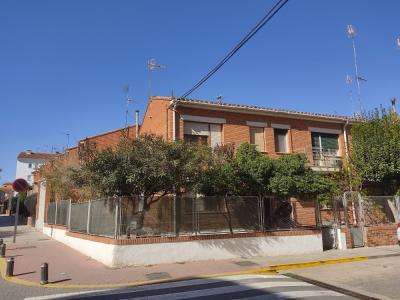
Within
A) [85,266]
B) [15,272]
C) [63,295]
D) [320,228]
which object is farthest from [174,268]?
[320,228]

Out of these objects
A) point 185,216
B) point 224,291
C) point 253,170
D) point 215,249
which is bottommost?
point 224,291

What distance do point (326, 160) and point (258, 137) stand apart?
457 cm

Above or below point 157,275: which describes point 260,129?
above

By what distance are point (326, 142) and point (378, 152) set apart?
3831mm

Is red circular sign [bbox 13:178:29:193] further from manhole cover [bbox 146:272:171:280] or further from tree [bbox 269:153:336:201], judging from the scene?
tree [bbox 269:153:336:201]

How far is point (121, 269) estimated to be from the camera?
1120 cm

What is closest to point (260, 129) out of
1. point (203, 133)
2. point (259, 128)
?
point (259, 128)

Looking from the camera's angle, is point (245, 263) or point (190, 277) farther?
point (245, 263)

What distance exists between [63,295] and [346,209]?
40.0 ft

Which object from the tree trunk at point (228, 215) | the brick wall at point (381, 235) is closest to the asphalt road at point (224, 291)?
the tree trunk at point (228, 215)

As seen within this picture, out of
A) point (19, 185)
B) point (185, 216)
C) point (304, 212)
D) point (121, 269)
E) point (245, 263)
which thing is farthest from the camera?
point (19, 185)

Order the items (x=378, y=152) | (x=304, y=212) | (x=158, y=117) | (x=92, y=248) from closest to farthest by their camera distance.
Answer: (x=92, y=248), (x=304, y=212), (x=378, y=152), (x=158, y=117)

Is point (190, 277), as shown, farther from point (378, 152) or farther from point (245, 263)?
point (378, 152)

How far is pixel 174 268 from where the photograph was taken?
11367 millimetres
